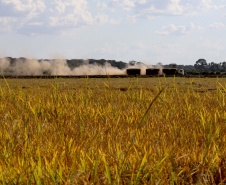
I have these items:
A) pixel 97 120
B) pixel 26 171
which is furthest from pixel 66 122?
pixel 26 171

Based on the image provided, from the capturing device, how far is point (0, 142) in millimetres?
2082

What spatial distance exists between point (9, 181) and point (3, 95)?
113 inches

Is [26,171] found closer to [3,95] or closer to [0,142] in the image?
[0,142]

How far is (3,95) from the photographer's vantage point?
4105mm

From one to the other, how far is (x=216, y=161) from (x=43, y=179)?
930 mm


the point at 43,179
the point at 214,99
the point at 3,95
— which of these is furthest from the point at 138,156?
the point at 3,95

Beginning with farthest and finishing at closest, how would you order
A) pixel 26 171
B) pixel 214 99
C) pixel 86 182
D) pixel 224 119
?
pixel 214 99, pixel 224 119, pixel 26 171, pixel 86 182

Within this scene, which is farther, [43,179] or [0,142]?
[0,142]

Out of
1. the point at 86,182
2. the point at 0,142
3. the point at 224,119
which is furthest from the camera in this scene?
the point at 224,119

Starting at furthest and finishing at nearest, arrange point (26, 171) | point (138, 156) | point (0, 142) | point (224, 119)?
point (224, 119)
point (0, 142)
point (138, 156)
point (26, 171)

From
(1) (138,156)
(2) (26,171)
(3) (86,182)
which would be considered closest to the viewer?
(3) (86,182)

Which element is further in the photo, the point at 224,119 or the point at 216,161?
the point at 224,119

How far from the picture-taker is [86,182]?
1354 millimetres

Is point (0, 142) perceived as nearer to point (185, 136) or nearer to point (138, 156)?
point (138, 156)
